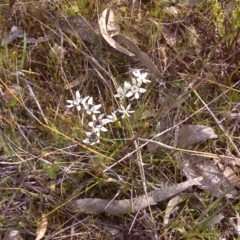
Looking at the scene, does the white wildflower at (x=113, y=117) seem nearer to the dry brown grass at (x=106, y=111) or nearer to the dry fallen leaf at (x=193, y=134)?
the dry brown grass at (x=106, y=111)

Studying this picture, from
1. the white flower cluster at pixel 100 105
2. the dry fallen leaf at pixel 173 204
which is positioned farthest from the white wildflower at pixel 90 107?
the dry fallen leaf at pixel 173 204

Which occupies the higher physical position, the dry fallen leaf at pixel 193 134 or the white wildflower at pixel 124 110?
the white wildflower at pixel 124 110

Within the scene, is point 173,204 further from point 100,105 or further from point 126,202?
point 100,105

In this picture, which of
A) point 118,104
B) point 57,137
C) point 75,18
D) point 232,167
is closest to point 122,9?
point 75,18

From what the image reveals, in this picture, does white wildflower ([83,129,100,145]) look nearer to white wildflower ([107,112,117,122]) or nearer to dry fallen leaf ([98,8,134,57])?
white wildflower ([107,112,117,122])

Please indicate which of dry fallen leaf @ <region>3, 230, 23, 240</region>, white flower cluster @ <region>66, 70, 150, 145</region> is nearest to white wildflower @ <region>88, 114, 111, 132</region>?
white flower cluster @ <region>66, 70, 150, 145</region>
